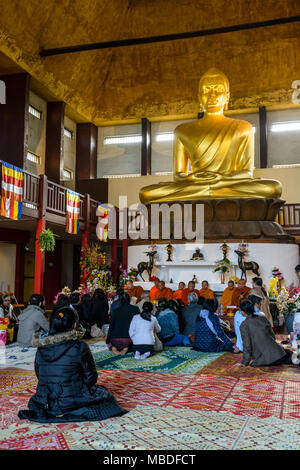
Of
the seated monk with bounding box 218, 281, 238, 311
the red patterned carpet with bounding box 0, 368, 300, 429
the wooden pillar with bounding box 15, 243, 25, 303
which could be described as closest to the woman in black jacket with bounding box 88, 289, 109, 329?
the seated monk with bounding box 218, 281, 238, 311

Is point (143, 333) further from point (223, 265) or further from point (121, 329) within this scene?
point (223, 265)

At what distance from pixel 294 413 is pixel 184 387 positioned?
3.19 ft

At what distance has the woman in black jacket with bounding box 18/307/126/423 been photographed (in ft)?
9.11

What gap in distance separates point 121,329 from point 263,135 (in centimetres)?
1087

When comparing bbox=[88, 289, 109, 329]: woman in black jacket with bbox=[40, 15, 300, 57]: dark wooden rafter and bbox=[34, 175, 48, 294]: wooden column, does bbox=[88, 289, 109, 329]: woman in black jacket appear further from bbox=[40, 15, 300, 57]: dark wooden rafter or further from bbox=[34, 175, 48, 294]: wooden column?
bbox=[40, 15, 300, 57]: dark wooden rafter

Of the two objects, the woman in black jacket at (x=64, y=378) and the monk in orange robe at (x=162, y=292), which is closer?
the woman in black jacket at (x=64, y=378)

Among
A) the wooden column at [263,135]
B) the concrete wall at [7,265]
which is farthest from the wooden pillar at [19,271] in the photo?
the wooden column at [263,135]

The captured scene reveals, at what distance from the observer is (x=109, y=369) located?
4.34m

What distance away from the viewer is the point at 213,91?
1092 cm

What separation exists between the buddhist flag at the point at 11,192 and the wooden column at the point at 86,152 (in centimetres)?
690

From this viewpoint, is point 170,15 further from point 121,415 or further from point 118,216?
point 121,415

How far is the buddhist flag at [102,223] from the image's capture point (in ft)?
39.8

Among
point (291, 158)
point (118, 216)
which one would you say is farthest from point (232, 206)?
point (291, 158)

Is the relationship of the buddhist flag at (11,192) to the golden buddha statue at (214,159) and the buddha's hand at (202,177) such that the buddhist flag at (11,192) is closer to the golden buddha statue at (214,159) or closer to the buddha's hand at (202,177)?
the golden buddha statue at (214,159)
